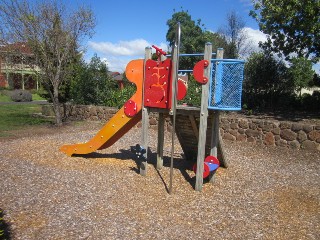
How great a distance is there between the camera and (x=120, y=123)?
21.8 ft

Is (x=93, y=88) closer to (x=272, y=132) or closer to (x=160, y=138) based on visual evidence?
(x=272, y=132)

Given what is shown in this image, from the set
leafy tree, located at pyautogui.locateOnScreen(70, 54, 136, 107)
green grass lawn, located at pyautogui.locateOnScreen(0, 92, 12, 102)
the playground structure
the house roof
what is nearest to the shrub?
green grass lawn, located at pyautogui.locateOnScreen(0, 92, 12, 102)

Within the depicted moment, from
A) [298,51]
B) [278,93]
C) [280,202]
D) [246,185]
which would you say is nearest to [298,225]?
[280,202]

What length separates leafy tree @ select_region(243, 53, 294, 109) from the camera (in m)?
16.2

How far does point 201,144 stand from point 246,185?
1287 mm

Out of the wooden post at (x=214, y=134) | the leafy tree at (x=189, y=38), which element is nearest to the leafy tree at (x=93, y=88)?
the wooden post at (x=214, y=134)

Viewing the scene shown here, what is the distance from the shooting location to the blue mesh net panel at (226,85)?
17.6 feet

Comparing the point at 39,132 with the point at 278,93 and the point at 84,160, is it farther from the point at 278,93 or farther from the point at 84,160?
the point at 278,93

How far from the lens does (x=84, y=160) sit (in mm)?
7246

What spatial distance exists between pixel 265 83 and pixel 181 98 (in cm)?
1151

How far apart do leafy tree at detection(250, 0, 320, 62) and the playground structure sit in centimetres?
707

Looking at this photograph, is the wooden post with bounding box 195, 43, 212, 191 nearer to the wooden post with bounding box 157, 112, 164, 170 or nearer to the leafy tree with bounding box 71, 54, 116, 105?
the wooden post with bounding box 157, 112, 164, 170

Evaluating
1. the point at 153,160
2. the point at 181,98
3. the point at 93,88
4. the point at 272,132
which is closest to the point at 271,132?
the point at 272,132

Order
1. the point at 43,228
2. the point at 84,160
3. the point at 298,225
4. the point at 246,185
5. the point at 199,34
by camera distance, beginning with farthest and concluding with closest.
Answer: the point at 199,34 < the point at 84,160 < the point at 246,185 < the point at 298,225 < the point at 43,228
